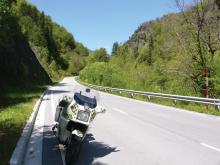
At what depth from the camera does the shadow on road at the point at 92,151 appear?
7.27 metres

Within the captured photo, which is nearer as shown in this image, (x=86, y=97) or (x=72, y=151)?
(x=72, y=151)

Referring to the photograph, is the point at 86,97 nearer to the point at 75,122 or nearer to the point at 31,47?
the point at 75,122

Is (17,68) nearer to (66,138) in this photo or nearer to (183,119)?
(183,119)

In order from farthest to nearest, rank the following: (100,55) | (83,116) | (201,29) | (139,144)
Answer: (100,55)
(201,29)
(139,144)
(83,116)

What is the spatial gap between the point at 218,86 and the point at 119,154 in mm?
15108

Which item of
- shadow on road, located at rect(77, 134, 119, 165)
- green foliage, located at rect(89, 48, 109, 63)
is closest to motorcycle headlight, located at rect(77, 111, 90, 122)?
shadow on road, located at rect(77, 134, 119, 165)

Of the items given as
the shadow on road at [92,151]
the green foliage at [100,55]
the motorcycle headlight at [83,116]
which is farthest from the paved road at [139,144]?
the green foliage at [100,55]

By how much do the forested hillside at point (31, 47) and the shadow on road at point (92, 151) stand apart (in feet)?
48.2

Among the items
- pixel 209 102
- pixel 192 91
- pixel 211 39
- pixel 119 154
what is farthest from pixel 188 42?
pixel 119 154

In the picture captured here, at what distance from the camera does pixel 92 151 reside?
8.12 m

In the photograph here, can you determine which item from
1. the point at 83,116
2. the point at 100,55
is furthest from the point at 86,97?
the point at 100,55

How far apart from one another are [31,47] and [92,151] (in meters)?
67.2

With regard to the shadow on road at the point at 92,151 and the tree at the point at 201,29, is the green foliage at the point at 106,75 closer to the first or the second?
the tree at the point at 201,29

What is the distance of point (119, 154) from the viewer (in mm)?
7734
